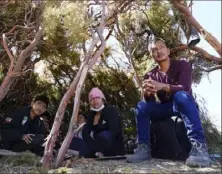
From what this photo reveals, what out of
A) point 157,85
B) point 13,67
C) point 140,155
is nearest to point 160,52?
point 157,85

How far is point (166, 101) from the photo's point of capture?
286 centimetres

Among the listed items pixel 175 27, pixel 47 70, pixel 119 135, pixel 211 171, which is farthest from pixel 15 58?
pixel 211 171

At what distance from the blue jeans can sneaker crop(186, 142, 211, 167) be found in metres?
0.04

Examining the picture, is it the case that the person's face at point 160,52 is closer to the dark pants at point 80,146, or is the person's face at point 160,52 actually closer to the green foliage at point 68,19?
the green foliage at point 68,19

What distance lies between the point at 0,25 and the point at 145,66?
57.8 inches

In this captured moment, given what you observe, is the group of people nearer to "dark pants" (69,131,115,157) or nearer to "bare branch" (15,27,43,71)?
"dark pants" (69,131,115,157)

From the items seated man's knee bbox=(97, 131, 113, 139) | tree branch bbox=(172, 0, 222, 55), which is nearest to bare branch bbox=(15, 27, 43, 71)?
seated man's knee bbox=(97, 131, 113, 139)

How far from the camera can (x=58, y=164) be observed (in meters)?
2.51

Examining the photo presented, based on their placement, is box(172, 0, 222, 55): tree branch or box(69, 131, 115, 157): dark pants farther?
box(172, 0, 222, 55): tree branch

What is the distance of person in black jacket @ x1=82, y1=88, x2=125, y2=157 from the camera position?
314cm

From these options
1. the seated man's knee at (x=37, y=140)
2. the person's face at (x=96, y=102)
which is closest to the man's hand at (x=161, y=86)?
the person's face at (x=96, y=102)

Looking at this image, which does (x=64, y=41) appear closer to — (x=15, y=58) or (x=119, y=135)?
(x=15, y=58)

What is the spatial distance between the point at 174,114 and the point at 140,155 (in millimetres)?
407

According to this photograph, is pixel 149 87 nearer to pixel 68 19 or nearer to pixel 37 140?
pixel 68 19
